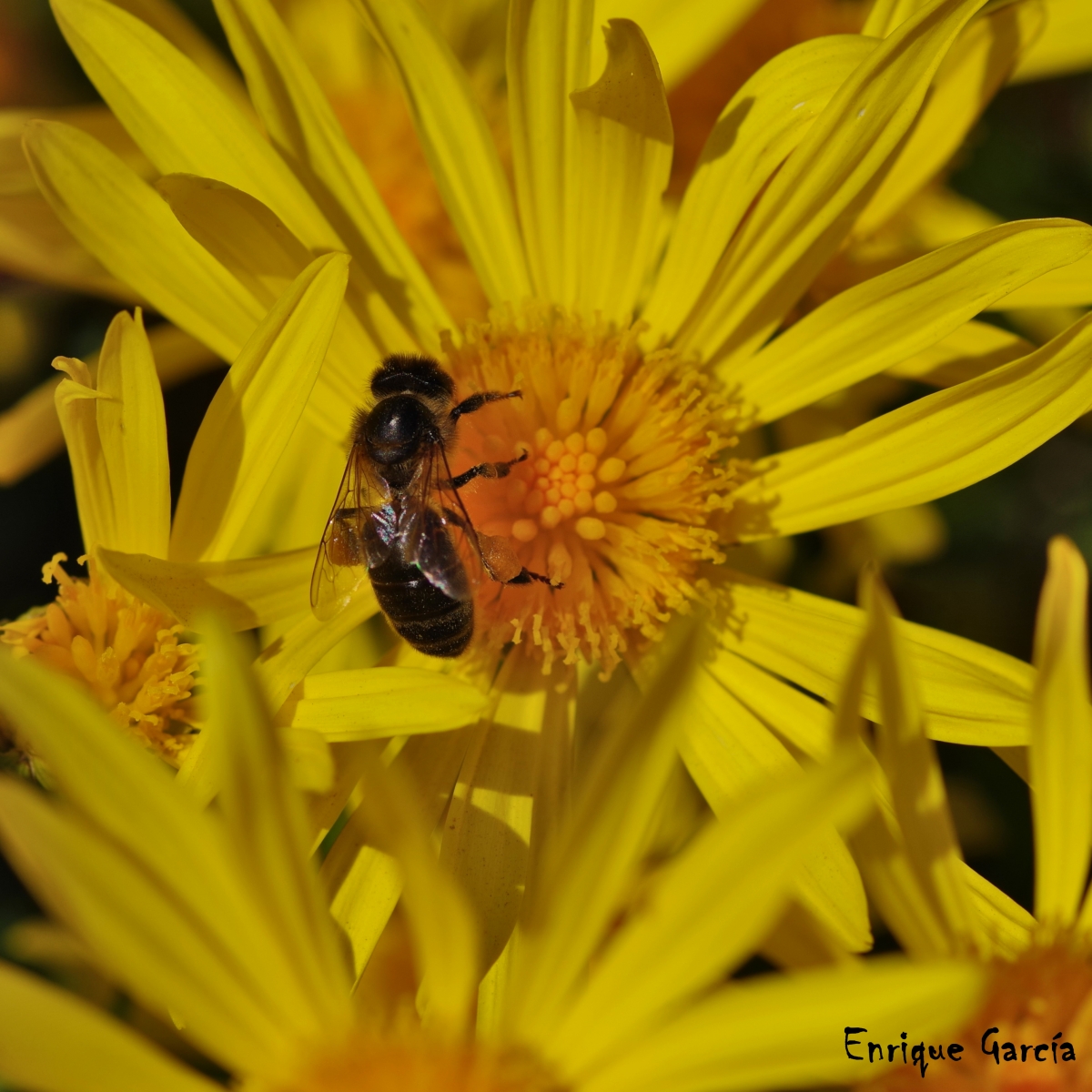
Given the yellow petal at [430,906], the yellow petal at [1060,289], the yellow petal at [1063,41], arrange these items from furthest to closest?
the yellow petal at [1063,41], the yellow petal at [1060,289], the yellow petal at [430,906]

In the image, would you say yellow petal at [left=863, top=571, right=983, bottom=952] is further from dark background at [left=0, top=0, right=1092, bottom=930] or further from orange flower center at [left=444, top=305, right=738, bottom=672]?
dark background at [left=0, top=0, right=1092, bottom=930]

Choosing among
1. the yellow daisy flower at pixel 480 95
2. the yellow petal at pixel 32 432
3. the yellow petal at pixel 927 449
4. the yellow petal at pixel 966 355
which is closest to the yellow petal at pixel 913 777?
the yellow petal at pixel 927 449

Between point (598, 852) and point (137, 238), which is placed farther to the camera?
point (137, 238)

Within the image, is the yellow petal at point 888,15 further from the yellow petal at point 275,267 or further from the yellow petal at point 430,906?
the yellow petal at point 430,906

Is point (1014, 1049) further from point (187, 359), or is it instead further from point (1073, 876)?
point (187, 359)

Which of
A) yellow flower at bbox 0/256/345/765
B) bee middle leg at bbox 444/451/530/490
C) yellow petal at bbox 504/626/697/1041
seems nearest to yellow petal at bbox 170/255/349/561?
yellow flower at bbox 0/256/345/765

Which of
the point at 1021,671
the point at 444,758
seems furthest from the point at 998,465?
the point at 444,758

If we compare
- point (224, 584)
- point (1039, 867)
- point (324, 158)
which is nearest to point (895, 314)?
point (1039, 867)

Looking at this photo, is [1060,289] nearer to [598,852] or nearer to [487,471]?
[487,471]
